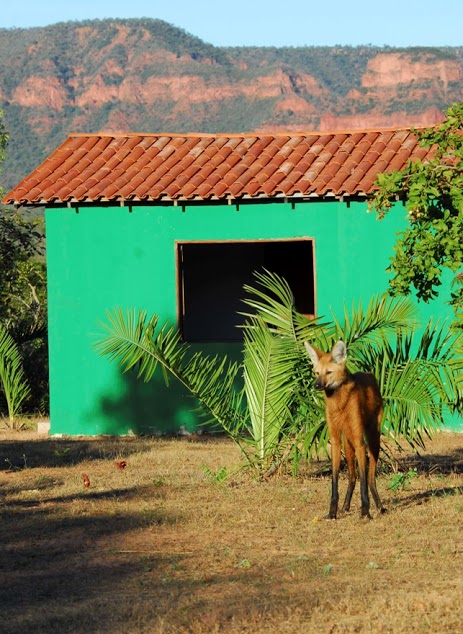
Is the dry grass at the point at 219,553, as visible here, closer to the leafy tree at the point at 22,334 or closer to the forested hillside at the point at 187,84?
the leafy tree at the point at 22,334

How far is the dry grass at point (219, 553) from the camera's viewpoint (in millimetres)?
5984

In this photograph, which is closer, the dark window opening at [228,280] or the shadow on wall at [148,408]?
the shadow on wall at [148,408]

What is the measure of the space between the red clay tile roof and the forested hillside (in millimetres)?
65116

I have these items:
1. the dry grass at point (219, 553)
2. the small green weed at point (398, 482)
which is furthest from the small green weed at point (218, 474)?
the small green weed at point (398, 482)

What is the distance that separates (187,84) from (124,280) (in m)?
84.7

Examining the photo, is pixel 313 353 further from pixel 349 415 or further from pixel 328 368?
pixel 349 415

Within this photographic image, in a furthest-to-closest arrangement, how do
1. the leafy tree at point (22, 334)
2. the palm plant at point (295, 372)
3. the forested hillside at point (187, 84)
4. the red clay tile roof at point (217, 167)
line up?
1. the forested hillside at point (187, 84)
2. the leafy tree at point (22, 334)
3. the red clay tile roof at point (217, 167)
4. the palm plant at point (295, 372)

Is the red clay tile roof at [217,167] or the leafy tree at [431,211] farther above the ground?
the red clay tile roof at [217,167]

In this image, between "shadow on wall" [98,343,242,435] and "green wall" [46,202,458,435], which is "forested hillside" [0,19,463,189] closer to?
"green wall" [46,202,458,435]

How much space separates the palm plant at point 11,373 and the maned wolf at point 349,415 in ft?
24.4

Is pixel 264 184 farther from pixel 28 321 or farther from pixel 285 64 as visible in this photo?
pixel 285 64

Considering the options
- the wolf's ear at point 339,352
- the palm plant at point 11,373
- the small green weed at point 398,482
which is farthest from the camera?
the palm plant at point 11,373

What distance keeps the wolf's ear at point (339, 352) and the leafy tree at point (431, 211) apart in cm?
112

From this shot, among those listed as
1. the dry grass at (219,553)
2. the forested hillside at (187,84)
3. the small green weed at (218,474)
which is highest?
the forested hillside at (187,84)
